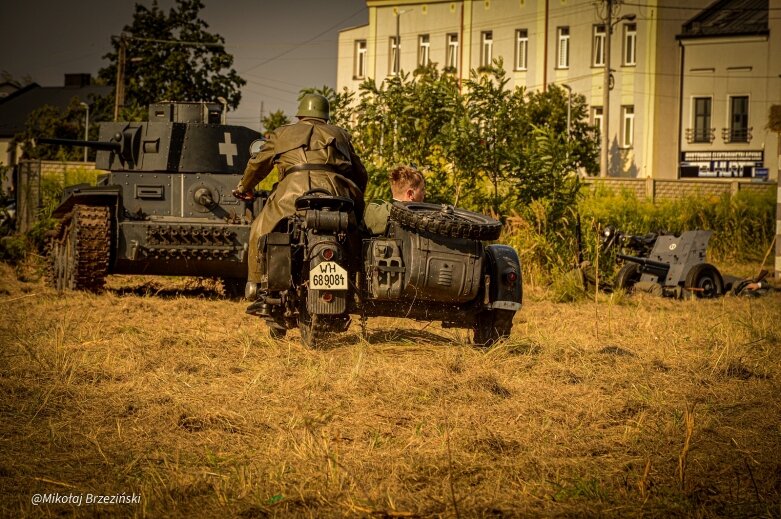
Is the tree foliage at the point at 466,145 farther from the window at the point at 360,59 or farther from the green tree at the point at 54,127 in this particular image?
the window at the point at 360,59

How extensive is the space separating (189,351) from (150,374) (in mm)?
1159

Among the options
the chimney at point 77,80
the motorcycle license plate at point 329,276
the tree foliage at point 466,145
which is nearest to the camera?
the motorcycle license plate at point 329,276

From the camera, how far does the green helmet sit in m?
9.30

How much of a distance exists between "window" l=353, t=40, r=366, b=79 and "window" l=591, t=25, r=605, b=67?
9743 millimetres

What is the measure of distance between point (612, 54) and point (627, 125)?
9.14ft

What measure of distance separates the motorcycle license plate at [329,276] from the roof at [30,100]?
6889cm

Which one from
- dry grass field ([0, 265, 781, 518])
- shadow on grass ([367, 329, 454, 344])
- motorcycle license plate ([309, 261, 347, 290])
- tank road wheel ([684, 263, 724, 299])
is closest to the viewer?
dry grass field ([0, 265, 781, 518])

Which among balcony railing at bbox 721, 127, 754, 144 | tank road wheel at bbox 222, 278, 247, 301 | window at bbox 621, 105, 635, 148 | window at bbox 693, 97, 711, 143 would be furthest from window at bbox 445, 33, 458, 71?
tank road wheel at bbox 222, 278, 247, 301

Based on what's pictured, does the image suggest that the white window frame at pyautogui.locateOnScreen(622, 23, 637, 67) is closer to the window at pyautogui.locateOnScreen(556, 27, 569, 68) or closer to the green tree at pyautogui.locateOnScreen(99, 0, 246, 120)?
the window at pyautogui.locateOnScreen(556, 27, 569, 68)

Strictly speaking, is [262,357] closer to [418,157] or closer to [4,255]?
[418,157]

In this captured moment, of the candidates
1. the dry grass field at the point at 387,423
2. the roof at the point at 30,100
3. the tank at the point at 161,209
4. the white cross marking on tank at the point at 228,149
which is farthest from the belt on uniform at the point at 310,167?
the roof at the point at 30,100

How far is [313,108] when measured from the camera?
9312 mm

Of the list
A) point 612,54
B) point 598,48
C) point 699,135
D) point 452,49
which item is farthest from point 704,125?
Answer: point 452,49

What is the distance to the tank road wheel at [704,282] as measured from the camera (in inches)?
632
